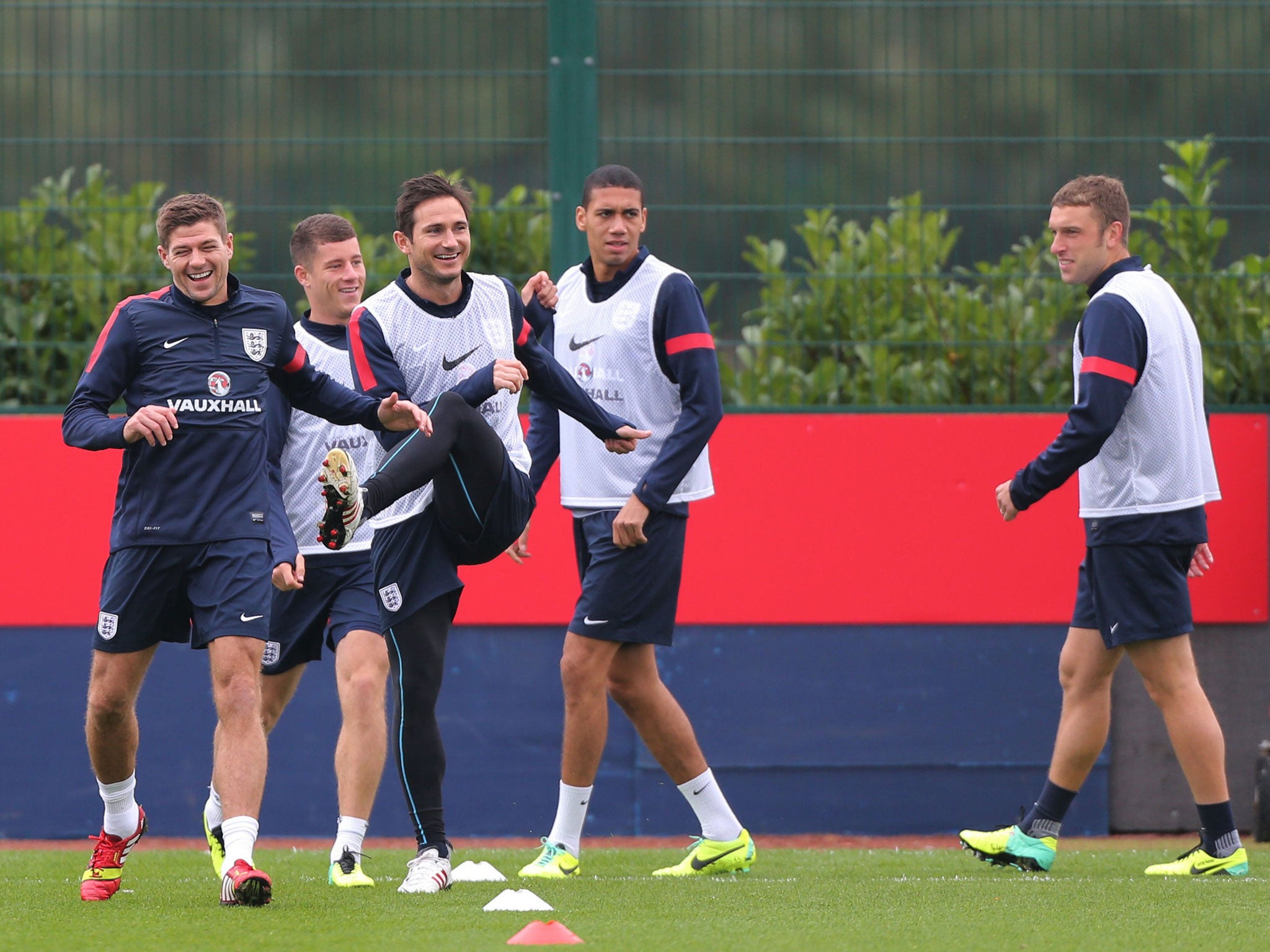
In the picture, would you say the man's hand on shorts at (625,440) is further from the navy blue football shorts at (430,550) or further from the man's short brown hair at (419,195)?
the man's short brown hair at (419,195)

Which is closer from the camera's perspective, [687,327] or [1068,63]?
[687,327]

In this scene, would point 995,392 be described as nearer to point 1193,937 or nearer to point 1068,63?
point 1068,63

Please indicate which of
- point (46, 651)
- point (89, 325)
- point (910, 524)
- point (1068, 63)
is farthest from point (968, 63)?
point (46, 651)

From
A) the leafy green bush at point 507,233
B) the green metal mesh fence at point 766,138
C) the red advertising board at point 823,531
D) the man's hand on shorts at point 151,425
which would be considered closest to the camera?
the man's hand on shorts at point 151,425

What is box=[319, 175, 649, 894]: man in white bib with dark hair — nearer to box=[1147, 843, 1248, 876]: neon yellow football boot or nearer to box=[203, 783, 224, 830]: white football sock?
box=[203, 783, 224, 830]: white football sock

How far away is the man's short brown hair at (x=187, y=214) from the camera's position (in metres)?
4.71

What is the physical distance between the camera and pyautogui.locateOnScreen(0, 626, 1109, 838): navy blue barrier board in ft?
23.5

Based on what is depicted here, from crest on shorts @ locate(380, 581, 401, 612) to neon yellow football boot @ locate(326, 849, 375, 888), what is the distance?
0.81 m

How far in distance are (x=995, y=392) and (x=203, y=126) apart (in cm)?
368

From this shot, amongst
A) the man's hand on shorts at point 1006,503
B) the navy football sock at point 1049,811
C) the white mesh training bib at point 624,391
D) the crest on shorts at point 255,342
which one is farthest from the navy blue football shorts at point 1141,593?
the crest on shorts at point 255,342

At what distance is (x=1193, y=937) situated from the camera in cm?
410

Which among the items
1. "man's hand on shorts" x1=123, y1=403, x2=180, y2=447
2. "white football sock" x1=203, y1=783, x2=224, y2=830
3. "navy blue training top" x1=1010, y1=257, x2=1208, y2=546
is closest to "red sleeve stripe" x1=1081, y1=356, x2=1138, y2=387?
"navy blue training top" x1=1010, y1=257, x2=1208, y2=546

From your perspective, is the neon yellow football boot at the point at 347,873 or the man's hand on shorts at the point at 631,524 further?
the man's hand on shorts at the point at 631,524

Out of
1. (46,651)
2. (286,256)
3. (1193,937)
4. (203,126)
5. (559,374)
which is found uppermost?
(203,126)
